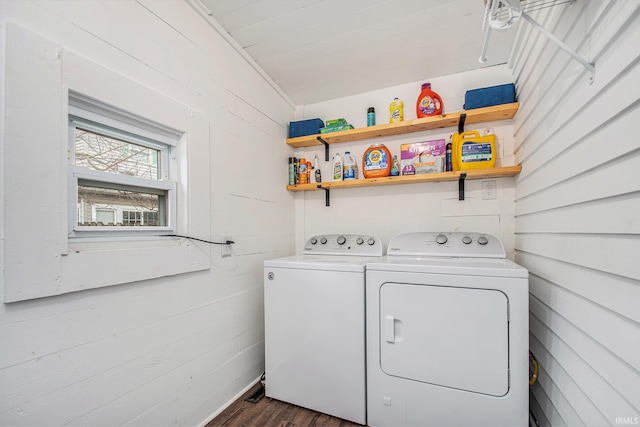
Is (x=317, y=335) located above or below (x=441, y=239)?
below

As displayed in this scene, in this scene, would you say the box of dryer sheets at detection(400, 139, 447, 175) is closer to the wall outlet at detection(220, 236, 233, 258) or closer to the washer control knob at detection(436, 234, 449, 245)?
the washer control knob at detection(436, 234, 449, 245)

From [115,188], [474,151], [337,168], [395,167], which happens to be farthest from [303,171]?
[115,188]

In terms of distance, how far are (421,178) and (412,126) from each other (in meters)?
0.42

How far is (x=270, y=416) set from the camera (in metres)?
1.55

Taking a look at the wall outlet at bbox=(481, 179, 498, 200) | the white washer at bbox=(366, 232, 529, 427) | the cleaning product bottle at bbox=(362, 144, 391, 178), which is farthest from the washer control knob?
the cleaning product bottle at bbox=(362, 144, 391, 178)

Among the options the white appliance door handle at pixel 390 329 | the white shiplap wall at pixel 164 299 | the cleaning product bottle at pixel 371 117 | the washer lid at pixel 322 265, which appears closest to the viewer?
Answer: the white shiplap wall at pixel 164 299

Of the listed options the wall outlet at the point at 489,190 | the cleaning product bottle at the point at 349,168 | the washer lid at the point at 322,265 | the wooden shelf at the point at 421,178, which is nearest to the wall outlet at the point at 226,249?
the washer lid at the point at 322,265

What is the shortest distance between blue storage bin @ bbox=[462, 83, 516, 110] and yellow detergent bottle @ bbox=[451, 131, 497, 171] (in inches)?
7.6

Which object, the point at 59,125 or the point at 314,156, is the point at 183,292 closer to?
the point at 59,125

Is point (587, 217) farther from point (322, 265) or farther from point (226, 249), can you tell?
point (226, 249)

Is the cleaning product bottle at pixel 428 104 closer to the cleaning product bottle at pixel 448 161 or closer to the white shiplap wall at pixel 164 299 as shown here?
the cleaning product bottle at pixel 448 161

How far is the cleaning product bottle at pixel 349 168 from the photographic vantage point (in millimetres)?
2197

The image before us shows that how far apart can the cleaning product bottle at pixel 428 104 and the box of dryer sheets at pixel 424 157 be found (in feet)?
0.70

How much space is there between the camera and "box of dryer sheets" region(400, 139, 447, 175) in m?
1.97
